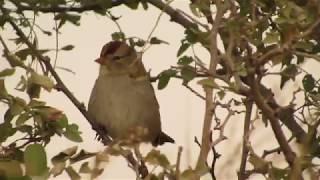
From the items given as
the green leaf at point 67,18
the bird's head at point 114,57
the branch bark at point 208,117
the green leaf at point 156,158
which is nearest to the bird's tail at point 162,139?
the bird's head at point 114,57

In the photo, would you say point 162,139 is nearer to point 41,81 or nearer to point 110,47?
point 110,47

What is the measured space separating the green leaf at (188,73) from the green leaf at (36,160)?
14.9 inches

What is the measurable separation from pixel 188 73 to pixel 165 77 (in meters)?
0.16

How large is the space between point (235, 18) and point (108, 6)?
2.21ft

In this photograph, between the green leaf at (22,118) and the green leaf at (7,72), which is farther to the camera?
the green leaf at (22,118)

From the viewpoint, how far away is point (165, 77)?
139 cm

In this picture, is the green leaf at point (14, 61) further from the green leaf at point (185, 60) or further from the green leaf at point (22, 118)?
the green leaf at point (185, 60)

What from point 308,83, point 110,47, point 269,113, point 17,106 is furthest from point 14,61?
point 110,47

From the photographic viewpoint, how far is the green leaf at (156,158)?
0.91 metres

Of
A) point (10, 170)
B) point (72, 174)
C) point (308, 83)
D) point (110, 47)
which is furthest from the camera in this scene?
point (110, 47)

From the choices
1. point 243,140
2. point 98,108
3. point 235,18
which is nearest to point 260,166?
point 243,140

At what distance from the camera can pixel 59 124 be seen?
125cm

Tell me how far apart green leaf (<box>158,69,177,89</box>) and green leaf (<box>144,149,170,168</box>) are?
0.43 metres

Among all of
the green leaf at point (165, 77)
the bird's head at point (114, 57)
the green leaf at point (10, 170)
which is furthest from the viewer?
the bird's head at point (114, 57)
